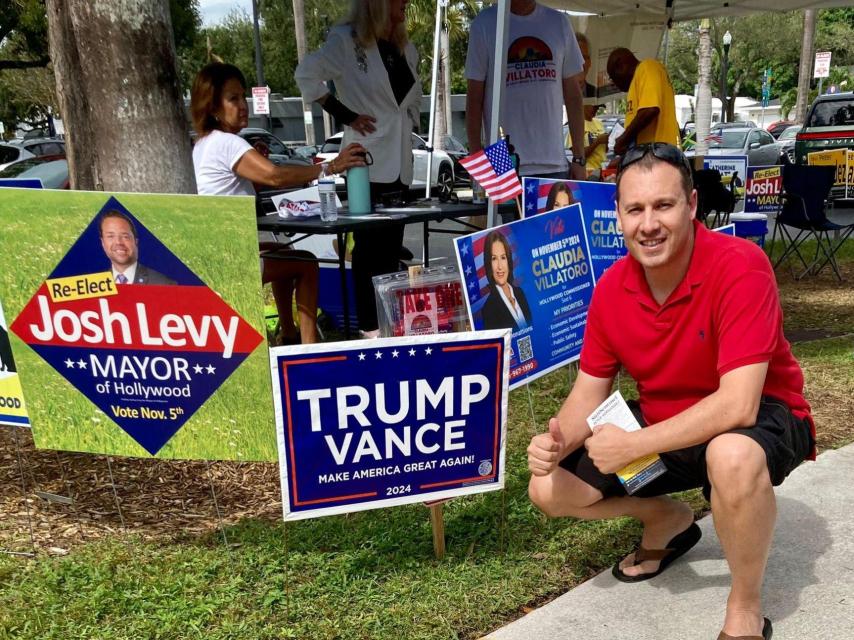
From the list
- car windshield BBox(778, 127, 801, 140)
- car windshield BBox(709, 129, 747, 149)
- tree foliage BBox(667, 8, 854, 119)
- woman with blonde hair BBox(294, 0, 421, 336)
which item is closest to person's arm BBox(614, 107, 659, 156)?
woman with blonde hair BBox(294, 0, 421, 336)

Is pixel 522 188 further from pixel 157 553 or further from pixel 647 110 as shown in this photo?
pixel 157 553

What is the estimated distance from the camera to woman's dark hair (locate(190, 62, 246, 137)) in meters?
4.28

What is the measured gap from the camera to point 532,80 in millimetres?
5477

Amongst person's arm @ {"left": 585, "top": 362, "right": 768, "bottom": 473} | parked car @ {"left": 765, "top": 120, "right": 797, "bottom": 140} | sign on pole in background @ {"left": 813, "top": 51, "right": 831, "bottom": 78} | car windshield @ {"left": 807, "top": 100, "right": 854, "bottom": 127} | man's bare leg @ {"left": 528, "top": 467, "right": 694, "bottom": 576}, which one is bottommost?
parked car @ {"left": 765, "top": 120, "right": 797, "bottom": 140}

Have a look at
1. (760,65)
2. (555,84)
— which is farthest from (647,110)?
(760,65)

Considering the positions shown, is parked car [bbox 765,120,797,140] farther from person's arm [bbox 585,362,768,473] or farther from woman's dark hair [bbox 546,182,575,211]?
person's arm [bbox 585,362,768,473]

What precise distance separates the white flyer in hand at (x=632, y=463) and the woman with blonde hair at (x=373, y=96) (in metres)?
2.70

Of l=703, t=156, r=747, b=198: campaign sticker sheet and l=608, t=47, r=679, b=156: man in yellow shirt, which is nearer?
l=608, t=47, r=679, b=156: man in yellow shirt

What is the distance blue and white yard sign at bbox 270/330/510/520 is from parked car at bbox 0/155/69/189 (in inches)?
414

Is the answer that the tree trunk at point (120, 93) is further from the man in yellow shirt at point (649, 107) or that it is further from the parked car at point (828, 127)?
the parked car at point (828, 127)

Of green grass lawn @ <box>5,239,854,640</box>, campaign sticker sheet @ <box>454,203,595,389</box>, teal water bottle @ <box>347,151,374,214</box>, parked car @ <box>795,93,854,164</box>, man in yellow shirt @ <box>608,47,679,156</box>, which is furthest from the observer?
parked car @ <box>795,93,854,164</box>

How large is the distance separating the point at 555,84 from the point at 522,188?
1241 mm

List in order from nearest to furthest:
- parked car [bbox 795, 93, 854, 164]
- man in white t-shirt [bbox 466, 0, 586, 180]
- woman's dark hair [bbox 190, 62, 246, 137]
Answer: woman's dark hair [bbox 190, 62, 246, 137]
man in white t-shirt [bbox 466, 0, 586, 180]
parked car [bbox 795, 93, 854, 164]

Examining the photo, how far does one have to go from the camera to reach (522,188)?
182 inches
